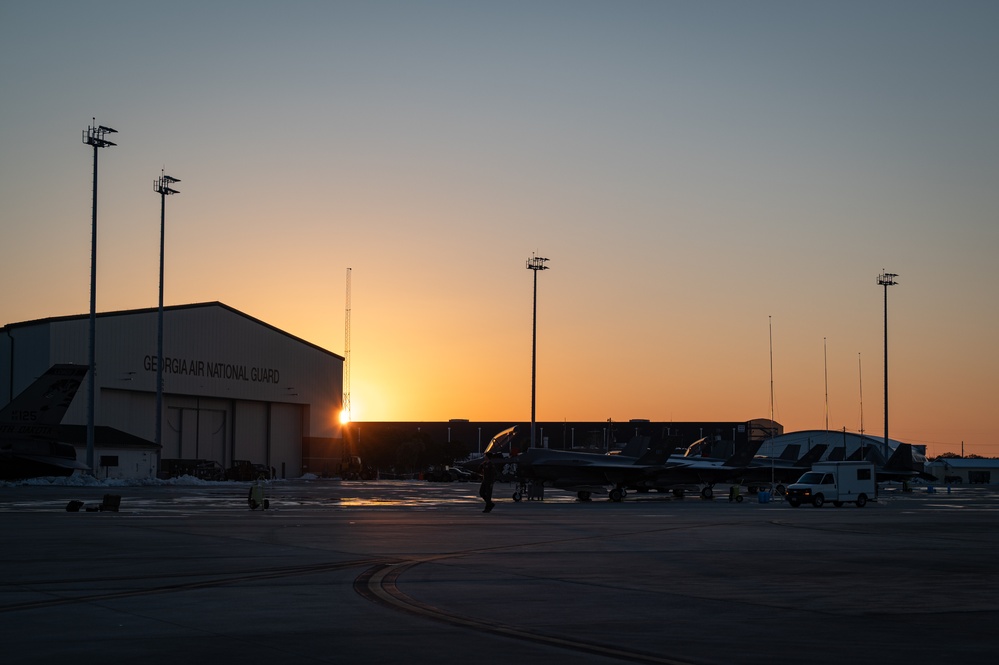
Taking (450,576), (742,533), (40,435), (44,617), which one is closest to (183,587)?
(44,617)

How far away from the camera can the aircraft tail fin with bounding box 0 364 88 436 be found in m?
34.2

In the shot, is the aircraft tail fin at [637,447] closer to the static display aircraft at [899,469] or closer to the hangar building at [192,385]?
the static display aircraft at [899,469]

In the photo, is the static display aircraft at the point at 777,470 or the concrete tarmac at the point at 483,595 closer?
the concrete tarmac at the point at 483,595

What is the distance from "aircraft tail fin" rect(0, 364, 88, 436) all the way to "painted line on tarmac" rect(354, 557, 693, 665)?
21572 millimetres

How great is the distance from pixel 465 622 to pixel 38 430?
1069 inches

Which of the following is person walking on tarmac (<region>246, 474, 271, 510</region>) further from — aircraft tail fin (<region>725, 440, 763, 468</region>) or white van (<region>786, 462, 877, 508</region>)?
aircraft tail fin (<region>725, 440, 763, 468</region>)

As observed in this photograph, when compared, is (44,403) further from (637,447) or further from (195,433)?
(195,433)

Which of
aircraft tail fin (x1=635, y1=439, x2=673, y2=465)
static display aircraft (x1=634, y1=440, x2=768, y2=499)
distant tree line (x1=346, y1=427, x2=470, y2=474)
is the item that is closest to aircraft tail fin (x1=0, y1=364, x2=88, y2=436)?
aircraft tail fin (x1=635, y1=439, x2=673, y2=465)

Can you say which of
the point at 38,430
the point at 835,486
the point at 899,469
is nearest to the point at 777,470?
the point at 899,469

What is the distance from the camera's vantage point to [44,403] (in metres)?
34.8

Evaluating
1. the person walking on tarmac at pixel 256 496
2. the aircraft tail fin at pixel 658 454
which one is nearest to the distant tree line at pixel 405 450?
the aircraft tail fin at pixel 658 454

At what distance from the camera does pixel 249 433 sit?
10619cm

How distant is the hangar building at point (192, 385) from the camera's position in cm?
8438

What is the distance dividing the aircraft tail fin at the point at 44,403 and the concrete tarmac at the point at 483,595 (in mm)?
6460
